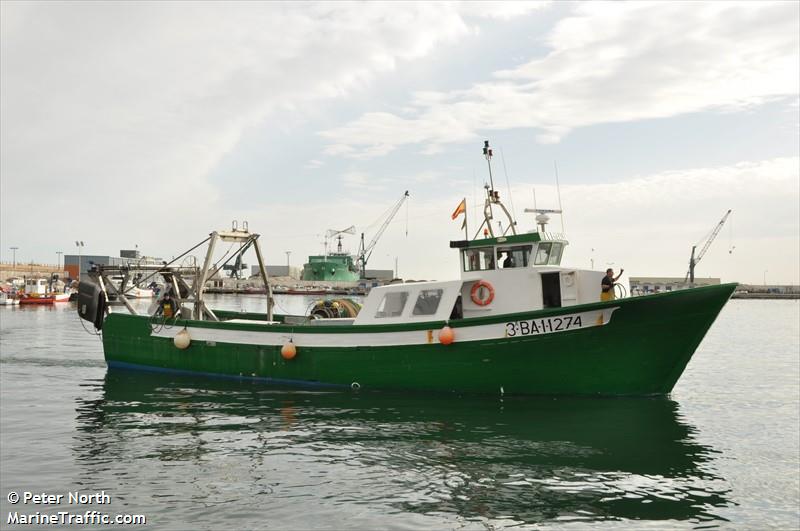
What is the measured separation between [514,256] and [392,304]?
4035 mm

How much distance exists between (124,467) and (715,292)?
1499 cm

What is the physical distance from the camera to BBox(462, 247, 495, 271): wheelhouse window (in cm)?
1956

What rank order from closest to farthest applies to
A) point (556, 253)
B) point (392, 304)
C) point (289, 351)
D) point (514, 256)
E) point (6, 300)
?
point (514, 256)
point (556, 253)
point (392, 304)
point (289, 351)
point (6, 300)

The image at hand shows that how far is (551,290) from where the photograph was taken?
62.0ft

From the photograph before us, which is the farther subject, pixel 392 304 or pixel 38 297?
pixel 38 297

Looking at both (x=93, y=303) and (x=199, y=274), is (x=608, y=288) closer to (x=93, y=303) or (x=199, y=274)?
(x=199, y=274)

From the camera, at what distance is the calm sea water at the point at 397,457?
33.5ft

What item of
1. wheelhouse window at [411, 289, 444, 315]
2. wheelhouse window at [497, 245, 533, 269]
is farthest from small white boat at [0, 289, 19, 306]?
wheelhouse window at [497, 245, 533, 269]

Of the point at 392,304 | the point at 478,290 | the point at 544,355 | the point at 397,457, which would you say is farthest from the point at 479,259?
the point at 397,457

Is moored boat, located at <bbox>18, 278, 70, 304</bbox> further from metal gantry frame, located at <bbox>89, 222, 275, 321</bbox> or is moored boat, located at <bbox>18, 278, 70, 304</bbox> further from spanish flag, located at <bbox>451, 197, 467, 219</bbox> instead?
spanish flag, located at <bbox>451, 197, 467, 219</bbox>

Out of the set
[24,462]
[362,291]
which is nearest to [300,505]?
[24,462]

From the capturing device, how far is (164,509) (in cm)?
1018

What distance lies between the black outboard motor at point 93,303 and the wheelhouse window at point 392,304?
12923 millimetres

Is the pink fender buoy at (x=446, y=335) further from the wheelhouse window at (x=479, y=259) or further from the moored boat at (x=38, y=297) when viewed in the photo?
the moored boat at (x=38, y=297)
